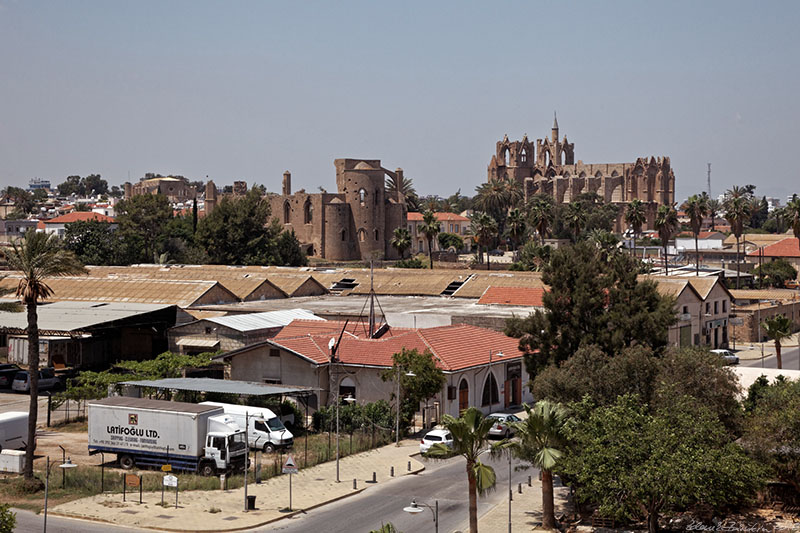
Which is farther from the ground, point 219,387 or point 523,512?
point 219,387

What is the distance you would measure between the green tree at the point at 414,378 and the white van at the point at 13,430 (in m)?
13.6

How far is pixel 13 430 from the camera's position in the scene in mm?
35500

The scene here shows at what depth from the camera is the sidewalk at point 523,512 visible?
27719 millimetres

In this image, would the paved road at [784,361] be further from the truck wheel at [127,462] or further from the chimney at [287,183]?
the chimney at [287,183]

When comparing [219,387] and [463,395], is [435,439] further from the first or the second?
[219,387]

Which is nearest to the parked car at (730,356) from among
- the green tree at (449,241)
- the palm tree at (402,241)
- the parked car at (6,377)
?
the parked car at (6,377)

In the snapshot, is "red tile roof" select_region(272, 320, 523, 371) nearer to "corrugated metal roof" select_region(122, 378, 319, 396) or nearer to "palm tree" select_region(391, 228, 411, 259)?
"corrugated metal roof" select_region(122, 378, 319, 396)

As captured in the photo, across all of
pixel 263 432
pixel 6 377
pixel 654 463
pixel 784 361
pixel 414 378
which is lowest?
pixel 263 432

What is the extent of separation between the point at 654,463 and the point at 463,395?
1827 cm

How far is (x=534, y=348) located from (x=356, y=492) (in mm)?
12795

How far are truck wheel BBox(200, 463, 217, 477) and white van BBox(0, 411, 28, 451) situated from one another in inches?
295

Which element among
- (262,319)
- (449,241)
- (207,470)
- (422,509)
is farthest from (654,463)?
(449,241)

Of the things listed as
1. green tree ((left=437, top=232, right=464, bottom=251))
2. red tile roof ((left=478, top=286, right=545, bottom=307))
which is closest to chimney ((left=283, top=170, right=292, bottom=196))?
green tree ((left=437, top=232, right=464, bottom=251))

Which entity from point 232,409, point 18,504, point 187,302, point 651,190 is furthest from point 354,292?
point 651,190
